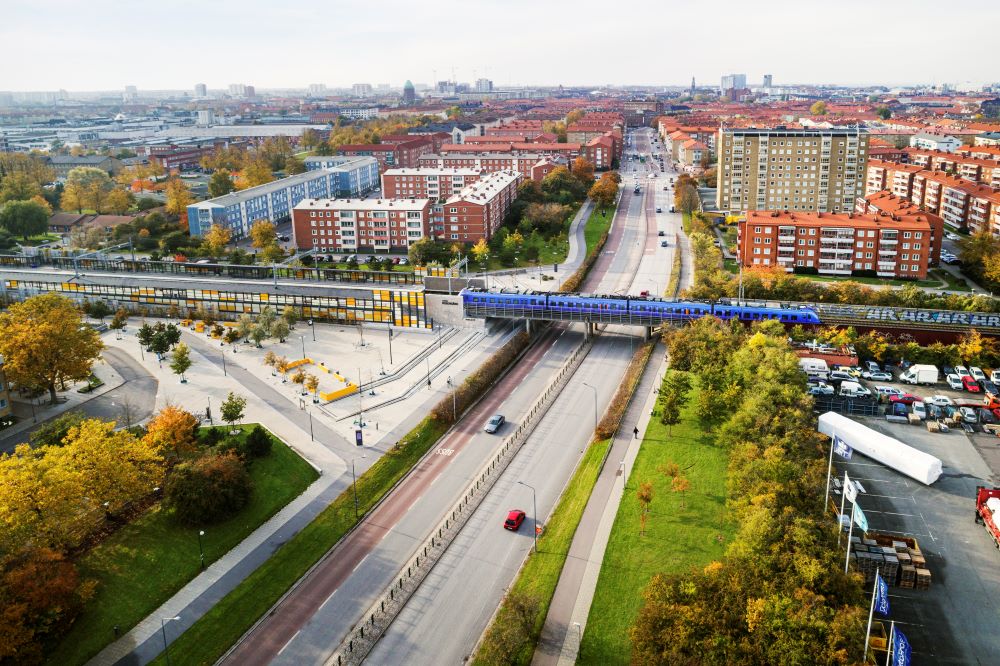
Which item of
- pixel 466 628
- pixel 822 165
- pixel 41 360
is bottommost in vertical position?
pixel 466 628

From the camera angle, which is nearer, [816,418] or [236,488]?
[236,488]

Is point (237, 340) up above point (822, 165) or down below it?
below

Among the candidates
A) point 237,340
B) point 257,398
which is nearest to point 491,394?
point 257,398

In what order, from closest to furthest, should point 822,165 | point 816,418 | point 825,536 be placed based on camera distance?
1. point 825,536
2. point 816,418
3. point 822,165

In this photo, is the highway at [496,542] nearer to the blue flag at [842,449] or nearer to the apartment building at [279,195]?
the blue flag at [842,449]

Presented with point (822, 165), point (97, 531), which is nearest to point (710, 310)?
point (97, 531)

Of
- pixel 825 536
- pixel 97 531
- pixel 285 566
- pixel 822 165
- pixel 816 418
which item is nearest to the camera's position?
pixel 825 536

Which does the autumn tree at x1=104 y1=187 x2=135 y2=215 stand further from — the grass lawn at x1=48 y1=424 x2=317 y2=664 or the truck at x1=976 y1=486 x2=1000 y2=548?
the truck at x1=976 y1=486 x2=1000 y2=548

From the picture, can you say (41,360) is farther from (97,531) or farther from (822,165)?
(822,165)
